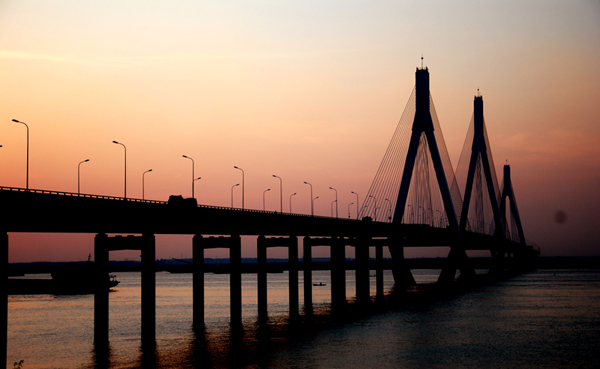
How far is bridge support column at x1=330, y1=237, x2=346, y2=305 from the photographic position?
93.2 meters

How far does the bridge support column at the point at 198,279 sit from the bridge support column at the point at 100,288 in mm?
11918

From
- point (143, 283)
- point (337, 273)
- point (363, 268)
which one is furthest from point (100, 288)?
point (363, 268)

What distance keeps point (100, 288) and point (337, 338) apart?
55.9 feet

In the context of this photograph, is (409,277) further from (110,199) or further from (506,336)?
(110,199)

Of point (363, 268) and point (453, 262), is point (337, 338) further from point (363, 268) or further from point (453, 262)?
point (453, 262)

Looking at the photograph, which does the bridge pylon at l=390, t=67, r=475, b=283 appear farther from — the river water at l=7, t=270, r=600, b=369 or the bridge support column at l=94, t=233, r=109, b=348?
the bridge support column at l=94, t=233, r=109, b=348

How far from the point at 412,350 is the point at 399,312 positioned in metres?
28.0

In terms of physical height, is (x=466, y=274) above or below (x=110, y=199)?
below

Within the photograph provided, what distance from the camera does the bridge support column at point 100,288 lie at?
45.5 metres

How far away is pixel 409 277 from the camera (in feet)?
417

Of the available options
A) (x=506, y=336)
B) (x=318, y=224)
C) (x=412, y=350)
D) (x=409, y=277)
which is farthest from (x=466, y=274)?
(x=412, y=350)

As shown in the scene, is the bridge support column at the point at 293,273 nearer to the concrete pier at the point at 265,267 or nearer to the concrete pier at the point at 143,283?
the concrete pier at the point at 265,267

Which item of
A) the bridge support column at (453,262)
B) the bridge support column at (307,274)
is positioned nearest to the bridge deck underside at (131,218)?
the bridge support column at (307,274)

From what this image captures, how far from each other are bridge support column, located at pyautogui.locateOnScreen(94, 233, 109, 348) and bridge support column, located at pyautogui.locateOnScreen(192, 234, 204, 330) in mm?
11918
